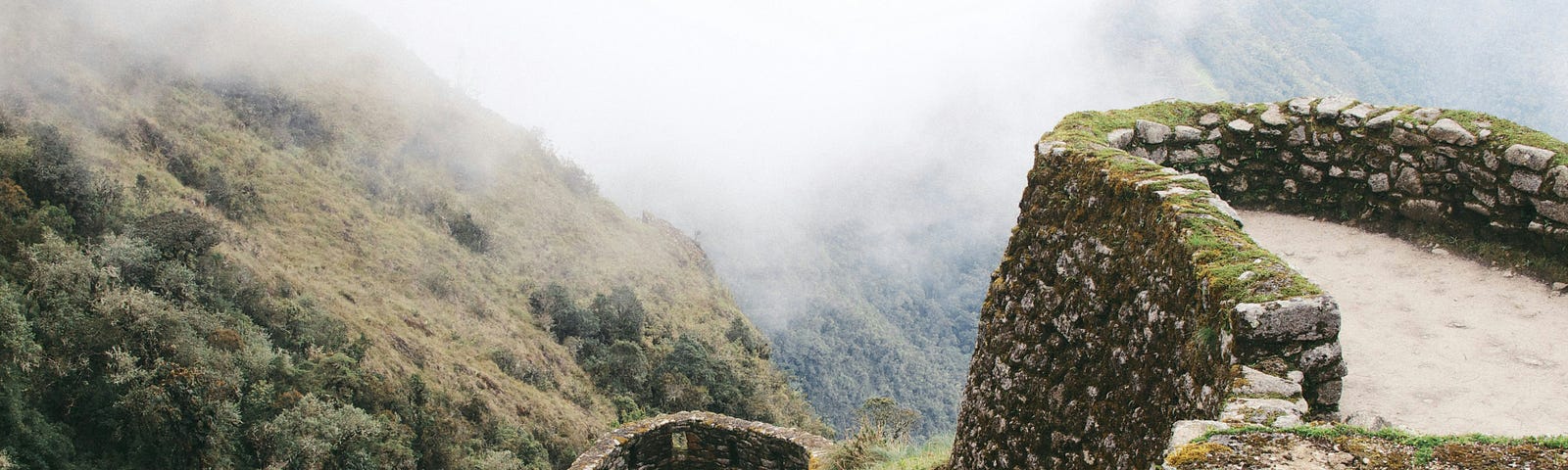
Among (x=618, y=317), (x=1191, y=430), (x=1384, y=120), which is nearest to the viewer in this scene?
(x=1191, y=430)

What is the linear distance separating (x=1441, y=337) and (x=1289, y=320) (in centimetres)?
218

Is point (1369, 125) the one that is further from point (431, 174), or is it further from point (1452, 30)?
point (1452, 30)

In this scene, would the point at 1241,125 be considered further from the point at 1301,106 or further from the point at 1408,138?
the point at 1408,138

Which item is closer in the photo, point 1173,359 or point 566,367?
point 1173,359

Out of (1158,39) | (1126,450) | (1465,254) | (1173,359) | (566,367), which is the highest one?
(1158,39)

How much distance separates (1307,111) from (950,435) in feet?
14.7

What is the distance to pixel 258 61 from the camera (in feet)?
144

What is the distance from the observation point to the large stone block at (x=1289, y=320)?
3463mm

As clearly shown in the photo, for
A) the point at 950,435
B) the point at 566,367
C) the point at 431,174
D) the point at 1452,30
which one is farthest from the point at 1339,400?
the point at 1452,30

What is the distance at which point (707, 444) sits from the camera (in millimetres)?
12203

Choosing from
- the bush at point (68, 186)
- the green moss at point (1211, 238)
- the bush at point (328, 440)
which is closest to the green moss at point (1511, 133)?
the green moss at point (1211, 238)

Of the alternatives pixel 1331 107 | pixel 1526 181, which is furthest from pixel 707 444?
pixel 1526 181

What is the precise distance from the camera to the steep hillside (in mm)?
17578

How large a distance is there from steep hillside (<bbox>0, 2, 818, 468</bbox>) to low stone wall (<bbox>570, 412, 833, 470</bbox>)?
9.79 meters
